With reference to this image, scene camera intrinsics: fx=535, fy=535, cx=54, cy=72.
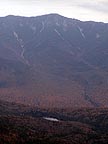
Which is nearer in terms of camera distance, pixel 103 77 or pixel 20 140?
pixel 20 140

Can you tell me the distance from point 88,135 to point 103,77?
107058 millimetres

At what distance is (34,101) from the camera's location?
151 metres

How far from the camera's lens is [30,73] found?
192 metres

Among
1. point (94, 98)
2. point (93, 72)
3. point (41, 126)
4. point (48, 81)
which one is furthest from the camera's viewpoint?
point (93, 72)

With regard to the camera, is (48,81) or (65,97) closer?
(65,97)

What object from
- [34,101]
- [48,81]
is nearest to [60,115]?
[34,101]

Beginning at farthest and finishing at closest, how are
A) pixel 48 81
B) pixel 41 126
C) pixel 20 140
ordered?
pixel 48 81, pixel 41 126, pixel 20 140

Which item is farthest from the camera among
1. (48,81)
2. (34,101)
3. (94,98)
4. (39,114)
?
(48,81)

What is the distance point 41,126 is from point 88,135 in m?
9.41

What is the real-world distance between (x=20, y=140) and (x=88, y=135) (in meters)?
16.6

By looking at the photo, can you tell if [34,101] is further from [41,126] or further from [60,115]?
[41,126]

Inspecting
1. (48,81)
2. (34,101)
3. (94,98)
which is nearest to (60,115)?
(34,101)

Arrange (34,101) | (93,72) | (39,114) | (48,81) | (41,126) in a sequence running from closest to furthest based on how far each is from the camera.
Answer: (41,126) < (39,114) < (34,101) < (48,81) < (93,72)

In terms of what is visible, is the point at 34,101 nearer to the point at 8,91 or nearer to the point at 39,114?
the point at 8,91
